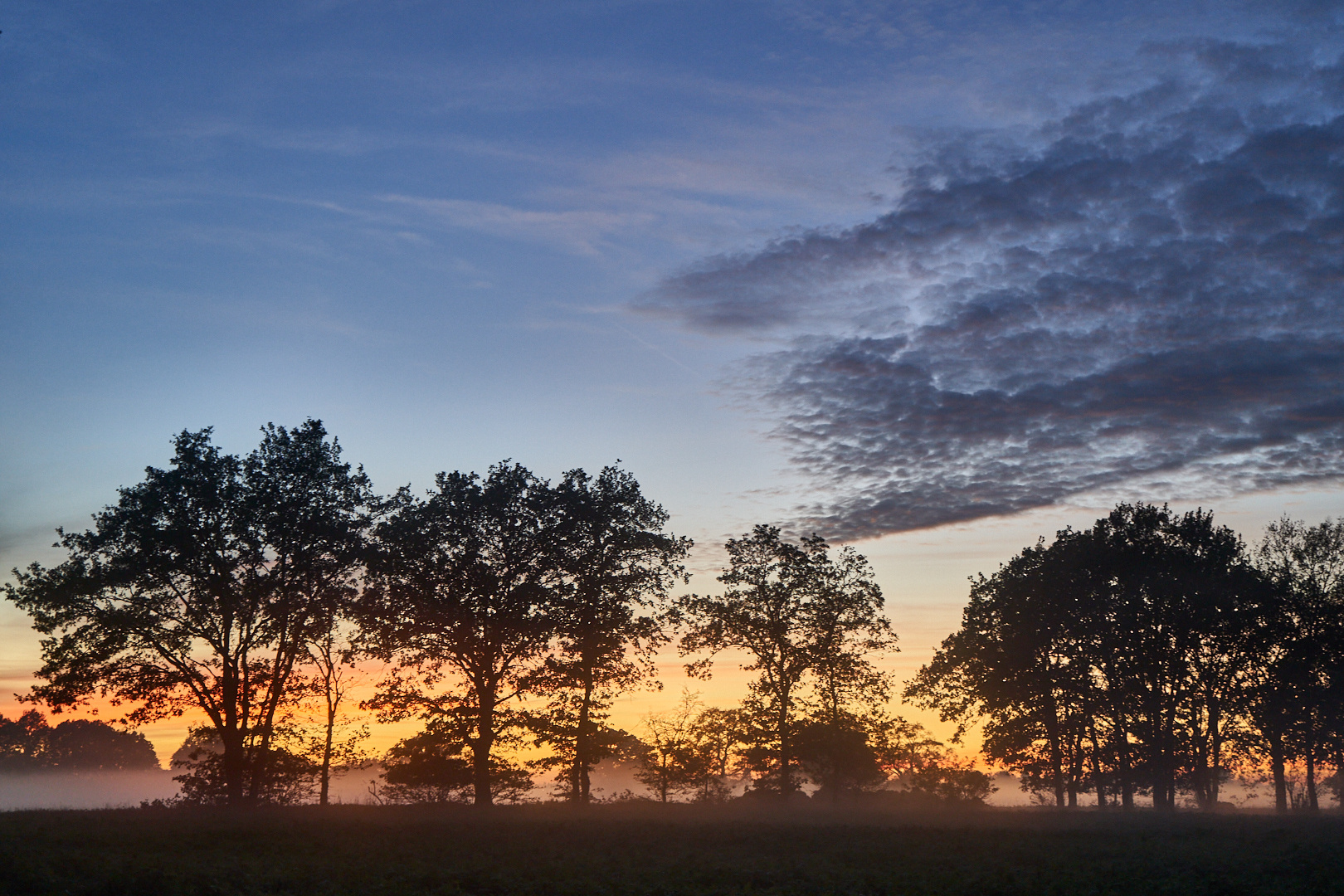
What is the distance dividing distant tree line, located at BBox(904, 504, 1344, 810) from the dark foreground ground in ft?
55.9

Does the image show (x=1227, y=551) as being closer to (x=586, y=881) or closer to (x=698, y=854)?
(x=698, y=854)

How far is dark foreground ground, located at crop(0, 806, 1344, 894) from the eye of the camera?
2205 centimetres

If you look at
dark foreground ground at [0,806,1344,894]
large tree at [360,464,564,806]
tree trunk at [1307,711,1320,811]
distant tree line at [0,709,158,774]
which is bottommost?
distant tree line at [0,709,158,774]

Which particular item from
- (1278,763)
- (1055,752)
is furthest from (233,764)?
(1278,763)

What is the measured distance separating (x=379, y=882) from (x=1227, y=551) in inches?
2149

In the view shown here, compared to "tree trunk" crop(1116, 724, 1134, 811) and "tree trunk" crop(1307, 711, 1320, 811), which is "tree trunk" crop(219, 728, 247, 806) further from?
"tree trunk" crop(1307, 711, 1320, 811)

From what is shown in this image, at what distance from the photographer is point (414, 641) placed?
143ft

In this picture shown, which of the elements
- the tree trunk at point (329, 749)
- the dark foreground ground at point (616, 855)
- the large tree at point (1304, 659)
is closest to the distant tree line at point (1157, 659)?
the large tree at point (1304, 659)

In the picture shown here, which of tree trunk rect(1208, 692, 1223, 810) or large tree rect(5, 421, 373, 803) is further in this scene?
tree trunk rect(1208, 692, 1223, 810)

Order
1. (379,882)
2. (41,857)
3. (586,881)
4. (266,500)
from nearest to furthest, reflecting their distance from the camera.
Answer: (41,857) < (379,882) < (586,881) < (266,500)

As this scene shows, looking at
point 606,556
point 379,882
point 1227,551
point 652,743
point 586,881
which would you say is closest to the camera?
point 379,882

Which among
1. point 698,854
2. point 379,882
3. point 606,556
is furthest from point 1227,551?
point 379,882

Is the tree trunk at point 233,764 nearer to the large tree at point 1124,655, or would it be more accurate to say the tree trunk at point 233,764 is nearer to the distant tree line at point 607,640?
the distant tree line at point 607,640

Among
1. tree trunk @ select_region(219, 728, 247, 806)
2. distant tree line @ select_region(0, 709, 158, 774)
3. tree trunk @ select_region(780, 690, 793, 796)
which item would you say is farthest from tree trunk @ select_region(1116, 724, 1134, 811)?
distant tree line @ select_region(0, 709, 158, 774)
